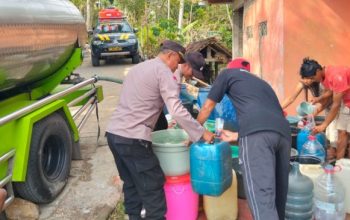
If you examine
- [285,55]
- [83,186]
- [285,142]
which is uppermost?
[285,55]

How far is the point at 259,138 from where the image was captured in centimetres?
298

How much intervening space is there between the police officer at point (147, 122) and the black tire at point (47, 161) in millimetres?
1028

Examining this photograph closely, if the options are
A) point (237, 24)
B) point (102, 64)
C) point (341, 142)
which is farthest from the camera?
point (102, 64)

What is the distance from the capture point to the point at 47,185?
14.0 feet

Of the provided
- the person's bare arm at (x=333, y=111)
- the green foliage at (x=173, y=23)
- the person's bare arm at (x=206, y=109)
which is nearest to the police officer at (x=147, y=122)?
the person's bare arm at (x=206, y=109)

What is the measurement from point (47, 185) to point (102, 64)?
1461 cm

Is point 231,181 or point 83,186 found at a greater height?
point 231,181

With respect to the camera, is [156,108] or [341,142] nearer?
[156,108]

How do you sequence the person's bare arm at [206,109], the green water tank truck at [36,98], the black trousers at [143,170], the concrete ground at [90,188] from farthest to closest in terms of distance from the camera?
1. the concrete ground at [90,188]
2. the green water tank truck at [36,98]
3. the black trousers at [143,170]
4. the person's bare arm at [206,109]

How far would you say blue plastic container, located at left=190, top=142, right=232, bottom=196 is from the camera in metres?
3.29

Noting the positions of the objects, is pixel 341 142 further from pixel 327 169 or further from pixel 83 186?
pixel 83 186

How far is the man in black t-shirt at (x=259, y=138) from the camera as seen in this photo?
298cm

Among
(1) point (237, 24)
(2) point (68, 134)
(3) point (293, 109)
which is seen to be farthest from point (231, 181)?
(1) point (237, 24)

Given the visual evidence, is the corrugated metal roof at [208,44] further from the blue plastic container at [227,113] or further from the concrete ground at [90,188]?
the blue plastic container at [227,113]
